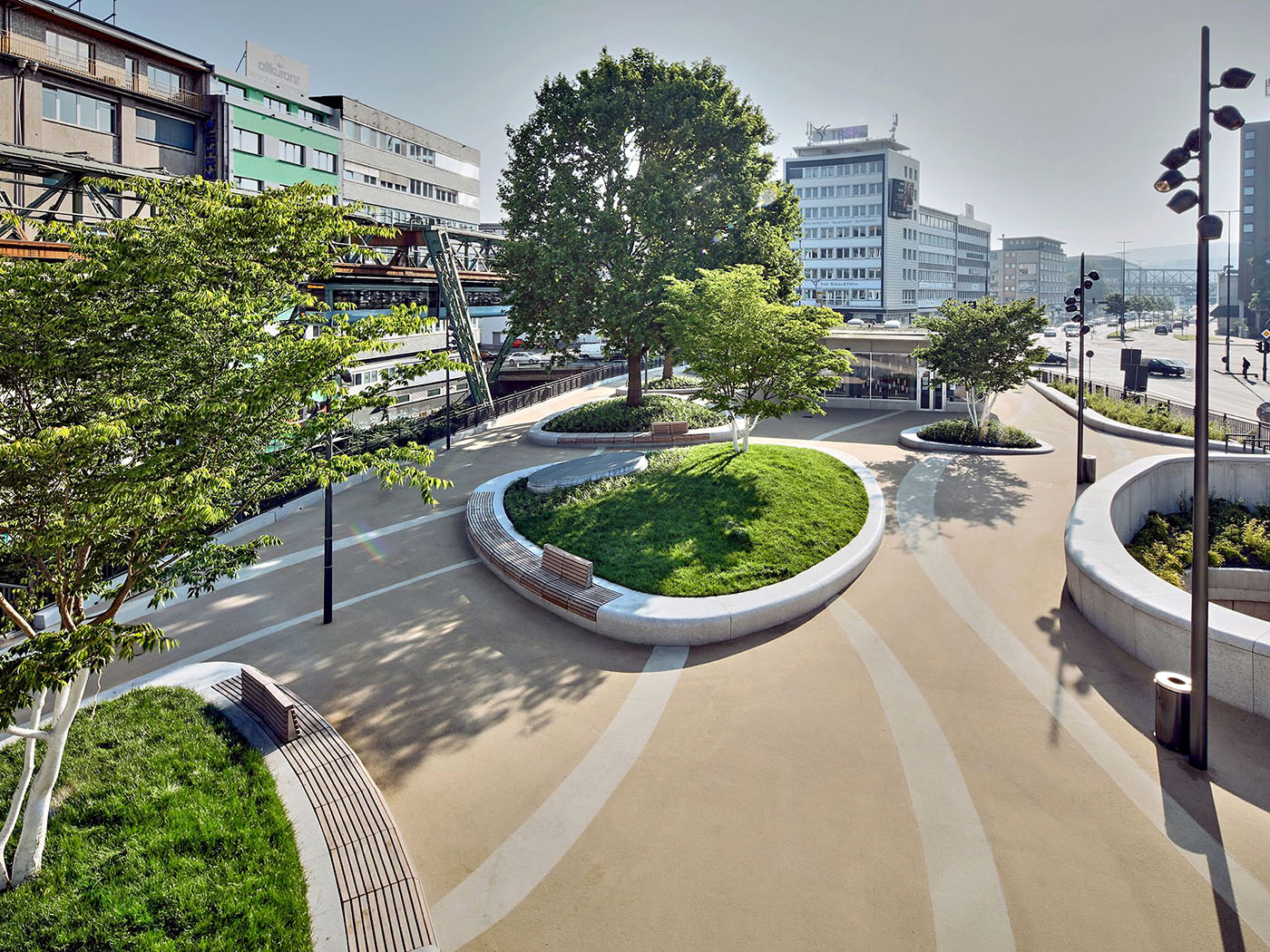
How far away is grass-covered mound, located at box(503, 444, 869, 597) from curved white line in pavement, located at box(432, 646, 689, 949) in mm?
3796

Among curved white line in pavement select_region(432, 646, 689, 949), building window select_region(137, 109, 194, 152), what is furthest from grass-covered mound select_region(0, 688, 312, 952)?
building window select_region(137, 109, 194, 152)

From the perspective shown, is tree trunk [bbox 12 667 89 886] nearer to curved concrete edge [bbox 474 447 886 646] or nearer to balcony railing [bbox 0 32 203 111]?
curved concrete edge [bbox 474 447 886 646]

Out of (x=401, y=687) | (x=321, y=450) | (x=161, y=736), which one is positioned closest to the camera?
(x=161, y=736)

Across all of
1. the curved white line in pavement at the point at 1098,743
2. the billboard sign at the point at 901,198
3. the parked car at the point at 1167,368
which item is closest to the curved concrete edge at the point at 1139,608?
the curved white line in pavement at the point at 1098,743

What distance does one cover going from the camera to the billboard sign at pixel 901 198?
352 feet

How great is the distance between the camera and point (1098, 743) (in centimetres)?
939

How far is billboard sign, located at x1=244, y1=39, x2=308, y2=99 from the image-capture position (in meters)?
50.7

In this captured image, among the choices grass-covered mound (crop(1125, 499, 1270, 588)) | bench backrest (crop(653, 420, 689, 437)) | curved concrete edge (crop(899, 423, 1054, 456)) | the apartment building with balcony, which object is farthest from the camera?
the apartment building with balcony

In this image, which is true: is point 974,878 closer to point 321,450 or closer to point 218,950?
point 218,950

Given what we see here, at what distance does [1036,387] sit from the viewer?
4428 cm

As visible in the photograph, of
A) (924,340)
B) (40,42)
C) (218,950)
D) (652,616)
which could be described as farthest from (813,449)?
(40,42)

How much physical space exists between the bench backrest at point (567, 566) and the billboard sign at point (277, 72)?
5015cm

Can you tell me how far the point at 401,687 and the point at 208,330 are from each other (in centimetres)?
571

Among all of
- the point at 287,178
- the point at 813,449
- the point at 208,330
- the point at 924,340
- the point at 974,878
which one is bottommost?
the point at 974,878
